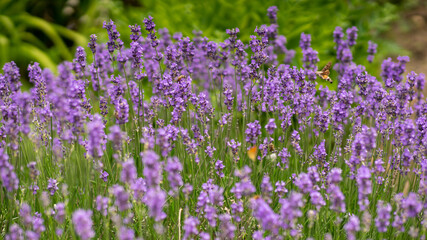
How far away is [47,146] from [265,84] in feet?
5.12

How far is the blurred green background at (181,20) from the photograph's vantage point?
6.00m

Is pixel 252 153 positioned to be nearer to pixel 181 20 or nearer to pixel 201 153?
pixel 201 153

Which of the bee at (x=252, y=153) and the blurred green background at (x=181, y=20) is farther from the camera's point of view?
the blurred green background at (x=181, y=20)

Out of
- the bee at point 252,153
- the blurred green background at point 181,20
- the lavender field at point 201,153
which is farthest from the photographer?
the blurred green background at point 181,20

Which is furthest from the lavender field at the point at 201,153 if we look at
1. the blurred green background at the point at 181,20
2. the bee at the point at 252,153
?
the blurred green background at the point at 181,20

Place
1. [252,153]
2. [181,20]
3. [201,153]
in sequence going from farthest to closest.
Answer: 1. [181,20]
2. [201,153]
3. [252,153]

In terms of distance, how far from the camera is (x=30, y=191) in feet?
8.94

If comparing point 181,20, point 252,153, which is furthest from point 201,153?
point 181,20

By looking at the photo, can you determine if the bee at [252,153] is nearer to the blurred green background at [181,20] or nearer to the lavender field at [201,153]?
the lavender field at [201,153]

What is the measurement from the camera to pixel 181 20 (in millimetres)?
6262

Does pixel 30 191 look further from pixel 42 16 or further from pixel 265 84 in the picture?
pixel 42 16

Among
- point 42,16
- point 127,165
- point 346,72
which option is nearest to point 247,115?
point 346,72

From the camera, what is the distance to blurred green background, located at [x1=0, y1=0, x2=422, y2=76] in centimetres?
600

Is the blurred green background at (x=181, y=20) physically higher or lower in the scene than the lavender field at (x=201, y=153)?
higher
